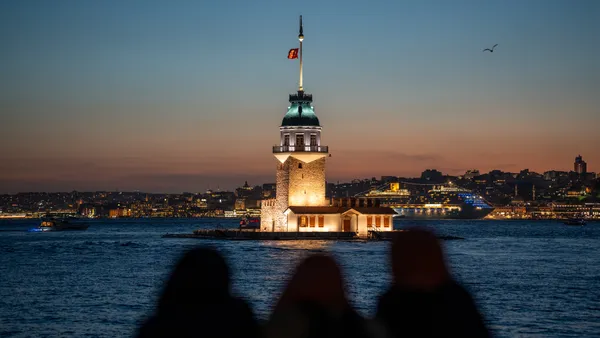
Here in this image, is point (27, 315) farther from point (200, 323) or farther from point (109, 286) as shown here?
point (200, 323)

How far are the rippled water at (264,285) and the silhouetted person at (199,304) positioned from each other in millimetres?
13978

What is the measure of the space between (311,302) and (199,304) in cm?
55

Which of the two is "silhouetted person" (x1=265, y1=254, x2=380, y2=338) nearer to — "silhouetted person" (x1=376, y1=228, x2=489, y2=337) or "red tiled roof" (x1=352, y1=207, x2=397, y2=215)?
"silhouetted person" (x1=376, y1=228, x2=489, y2=337)

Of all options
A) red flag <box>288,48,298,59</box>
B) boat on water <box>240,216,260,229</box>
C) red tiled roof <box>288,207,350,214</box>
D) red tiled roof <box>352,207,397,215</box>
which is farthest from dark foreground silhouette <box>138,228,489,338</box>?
boat on water <box>240,216,260,229</box>

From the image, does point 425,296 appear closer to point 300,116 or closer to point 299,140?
point 299,140

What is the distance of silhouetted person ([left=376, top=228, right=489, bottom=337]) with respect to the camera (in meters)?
4.77

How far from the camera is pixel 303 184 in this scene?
2515 inches

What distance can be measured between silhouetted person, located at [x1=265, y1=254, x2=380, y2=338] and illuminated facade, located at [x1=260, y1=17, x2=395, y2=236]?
5761cm

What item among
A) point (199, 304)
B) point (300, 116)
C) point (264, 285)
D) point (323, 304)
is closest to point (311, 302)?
point (323, 304)

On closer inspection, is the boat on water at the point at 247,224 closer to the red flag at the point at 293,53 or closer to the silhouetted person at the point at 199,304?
the red flag at the point at 293,53

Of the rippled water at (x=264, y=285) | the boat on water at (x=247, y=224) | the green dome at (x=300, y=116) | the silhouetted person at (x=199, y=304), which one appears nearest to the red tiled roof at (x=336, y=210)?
the rippled water at (x=264, y=285)

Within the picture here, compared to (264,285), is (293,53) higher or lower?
higher

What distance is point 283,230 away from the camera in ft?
211

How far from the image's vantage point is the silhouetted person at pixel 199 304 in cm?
449
